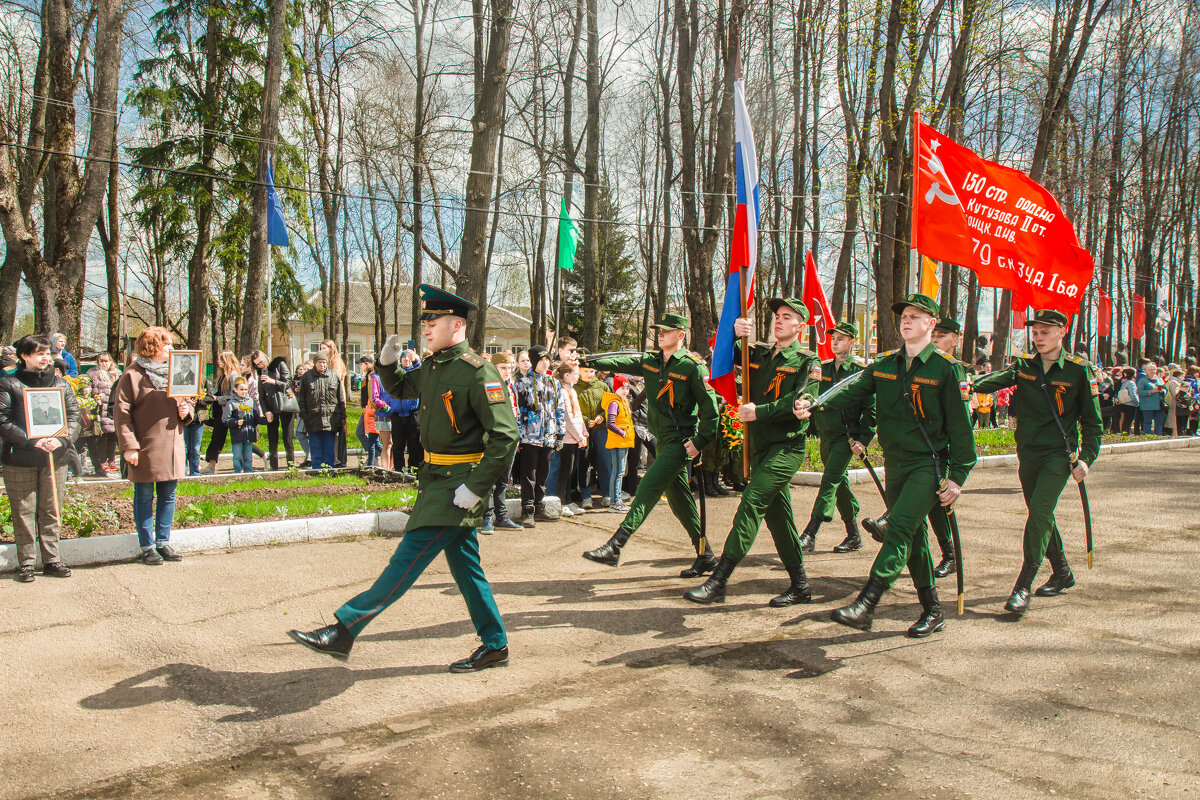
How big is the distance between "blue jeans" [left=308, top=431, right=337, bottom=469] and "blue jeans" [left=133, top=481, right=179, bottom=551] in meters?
5.60

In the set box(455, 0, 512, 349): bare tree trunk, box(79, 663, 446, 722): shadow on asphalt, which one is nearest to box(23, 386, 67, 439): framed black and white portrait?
box(79, 663, 446, 722): shadow on asphalt

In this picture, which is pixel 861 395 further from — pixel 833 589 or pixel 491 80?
pixel 491 80

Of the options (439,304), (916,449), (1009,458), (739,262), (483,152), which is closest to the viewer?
(439,304)

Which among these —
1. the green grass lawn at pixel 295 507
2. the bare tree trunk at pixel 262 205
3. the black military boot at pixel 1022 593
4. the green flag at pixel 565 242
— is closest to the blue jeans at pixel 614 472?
the green grass lawn at pixel 295 507

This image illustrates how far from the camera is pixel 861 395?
230 inches

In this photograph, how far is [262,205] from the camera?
1761 cm

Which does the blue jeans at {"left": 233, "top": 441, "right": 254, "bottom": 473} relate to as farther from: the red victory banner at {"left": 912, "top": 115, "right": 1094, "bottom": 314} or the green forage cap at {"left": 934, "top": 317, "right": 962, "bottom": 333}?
the green forage cap at {"left": 934, "top": 317, "right": 962, "bottom": 333}

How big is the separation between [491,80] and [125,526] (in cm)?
948

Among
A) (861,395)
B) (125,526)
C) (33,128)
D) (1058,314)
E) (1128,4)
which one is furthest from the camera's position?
(1128,4)

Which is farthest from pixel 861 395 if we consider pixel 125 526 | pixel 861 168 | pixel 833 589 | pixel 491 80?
pixel 861 168

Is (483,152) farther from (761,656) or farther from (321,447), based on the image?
(761,656)

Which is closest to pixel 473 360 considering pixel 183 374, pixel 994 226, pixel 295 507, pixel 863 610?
pixel 863 610

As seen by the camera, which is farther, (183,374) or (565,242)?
(565,242)

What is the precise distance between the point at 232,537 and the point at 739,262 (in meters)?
5.03
